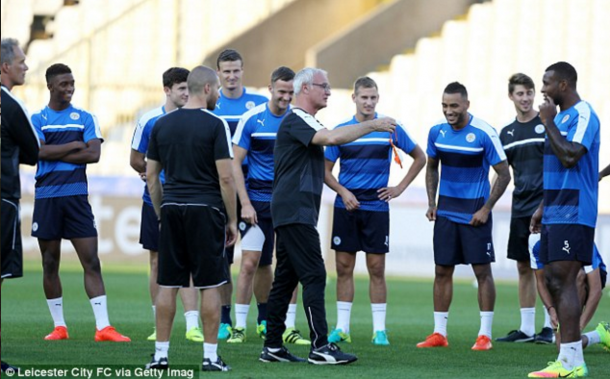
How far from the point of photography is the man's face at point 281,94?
1105 cm

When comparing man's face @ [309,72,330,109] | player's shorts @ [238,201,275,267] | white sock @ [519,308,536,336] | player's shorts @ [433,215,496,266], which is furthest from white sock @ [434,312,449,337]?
man's face @ [309,72,330,109]

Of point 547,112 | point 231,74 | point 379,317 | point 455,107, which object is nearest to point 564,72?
point 547,112

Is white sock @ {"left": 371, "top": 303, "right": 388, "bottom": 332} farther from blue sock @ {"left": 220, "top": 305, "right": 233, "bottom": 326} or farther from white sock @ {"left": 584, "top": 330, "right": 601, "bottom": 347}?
white sock @ {"left": 584, "top": 330, "right": 601, "bottom": 347}

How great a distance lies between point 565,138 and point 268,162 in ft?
11.1

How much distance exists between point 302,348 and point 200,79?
324cm

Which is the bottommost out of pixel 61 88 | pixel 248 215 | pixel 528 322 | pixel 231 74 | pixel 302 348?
pixel 302 348

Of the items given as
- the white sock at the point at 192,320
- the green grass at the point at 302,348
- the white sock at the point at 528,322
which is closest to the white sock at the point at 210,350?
the green grass at the point at 302,348

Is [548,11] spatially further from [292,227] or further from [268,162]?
[292,227]

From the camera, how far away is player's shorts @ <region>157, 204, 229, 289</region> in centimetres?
846

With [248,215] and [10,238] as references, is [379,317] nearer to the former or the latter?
[248,215]

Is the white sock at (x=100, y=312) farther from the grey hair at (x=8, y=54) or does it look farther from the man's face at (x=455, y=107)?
the man's face at (x=455, y=107)

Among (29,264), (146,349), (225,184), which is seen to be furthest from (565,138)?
(29,264)

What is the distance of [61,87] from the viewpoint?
1077cm

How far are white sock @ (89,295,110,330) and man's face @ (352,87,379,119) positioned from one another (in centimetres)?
Answer: 305
